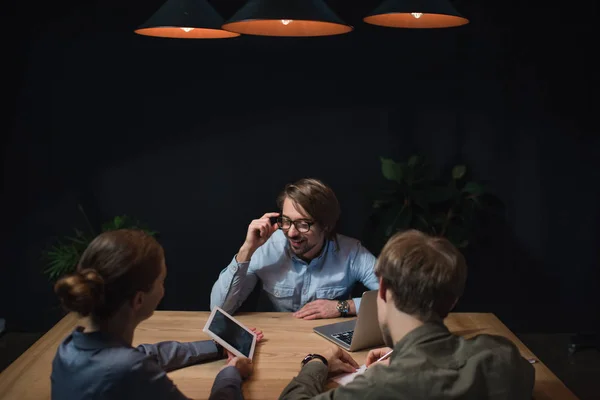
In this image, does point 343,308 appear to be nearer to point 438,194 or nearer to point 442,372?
point 442,372

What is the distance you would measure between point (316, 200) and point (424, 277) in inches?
57.8

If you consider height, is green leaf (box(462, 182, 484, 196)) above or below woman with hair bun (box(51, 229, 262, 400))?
below

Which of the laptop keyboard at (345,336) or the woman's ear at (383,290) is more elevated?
the woman's ear at (383,290)

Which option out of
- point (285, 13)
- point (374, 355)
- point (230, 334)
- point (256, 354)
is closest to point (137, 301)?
point (230, 334)

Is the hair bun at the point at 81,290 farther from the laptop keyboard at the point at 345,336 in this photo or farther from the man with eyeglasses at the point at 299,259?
the man with eyeglasses at the point at 299,259

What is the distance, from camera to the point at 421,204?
4.89 m

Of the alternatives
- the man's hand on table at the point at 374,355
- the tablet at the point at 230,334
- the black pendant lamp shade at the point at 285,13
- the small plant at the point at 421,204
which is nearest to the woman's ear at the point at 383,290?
the man's hand on table at the point at 374,355

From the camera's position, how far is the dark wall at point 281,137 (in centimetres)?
516

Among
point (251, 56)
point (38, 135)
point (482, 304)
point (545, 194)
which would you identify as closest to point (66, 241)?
point (38, 135)

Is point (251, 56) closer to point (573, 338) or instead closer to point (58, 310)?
point (58, 310)

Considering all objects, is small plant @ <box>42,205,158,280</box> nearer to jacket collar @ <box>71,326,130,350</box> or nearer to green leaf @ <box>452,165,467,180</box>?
green leaf @ <box>452,165,467,180</box>

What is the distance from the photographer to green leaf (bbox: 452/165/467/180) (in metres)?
5.12

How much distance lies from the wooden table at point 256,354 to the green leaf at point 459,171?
192 centimetres

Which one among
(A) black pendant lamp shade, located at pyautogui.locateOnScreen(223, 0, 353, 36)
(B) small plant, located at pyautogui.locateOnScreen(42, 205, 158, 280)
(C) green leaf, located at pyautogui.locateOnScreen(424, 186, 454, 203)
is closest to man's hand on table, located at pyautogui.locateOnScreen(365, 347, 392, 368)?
(A) black pendant lamp shade, located at pyautogui.locateOnScreen(223, 0, 353, 36)
